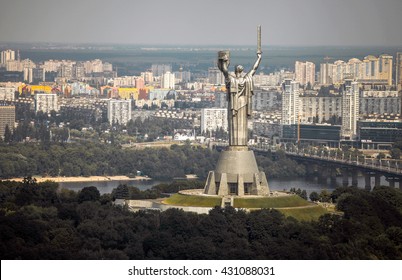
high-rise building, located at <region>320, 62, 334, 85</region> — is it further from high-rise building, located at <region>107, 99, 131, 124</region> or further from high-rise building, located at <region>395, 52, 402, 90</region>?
high-rise building, located at <region>107, 99, 131, 124</region>

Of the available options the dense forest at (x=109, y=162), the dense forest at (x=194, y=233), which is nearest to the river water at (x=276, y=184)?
the dense forest at (x=109, y=162)

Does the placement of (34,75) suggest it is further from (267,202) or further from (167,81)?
(267,202)

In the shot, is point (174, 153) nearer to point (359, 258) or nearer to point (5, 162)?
point (5, 162)

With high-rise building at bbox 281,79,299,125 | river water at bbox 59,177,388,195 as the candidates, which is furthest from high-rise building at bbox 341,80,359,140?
river water at bbox 59,177,388,195

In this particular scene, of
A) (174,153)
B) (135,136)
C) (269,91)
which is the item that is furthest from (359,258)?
(269,91)

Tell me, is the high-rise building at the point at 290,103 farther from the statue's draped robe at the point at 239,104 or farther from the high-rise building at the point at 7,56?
the statue's draped robe at the point at 239,104
